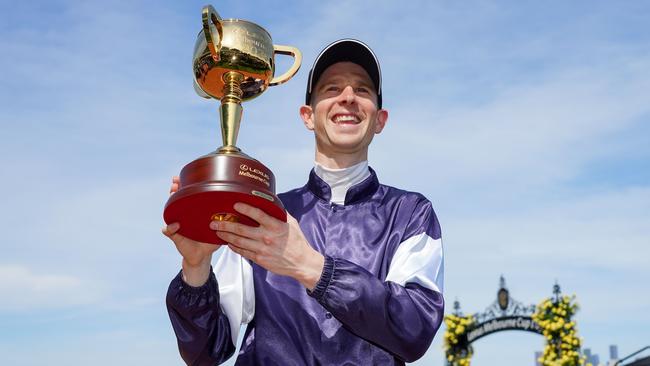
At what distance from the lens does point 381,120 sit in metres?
4.34

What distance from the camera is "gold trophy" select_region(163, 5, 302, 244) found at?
3086 millimetres

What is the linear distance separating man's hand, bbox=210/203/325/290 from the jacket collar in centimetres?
87

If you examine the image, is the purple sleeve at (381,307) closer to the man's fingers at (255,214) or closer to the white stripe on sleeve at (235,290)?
the man's fingers at (255,214)

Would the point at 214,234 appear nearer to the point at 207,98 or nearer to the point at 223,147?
the point at 223,147

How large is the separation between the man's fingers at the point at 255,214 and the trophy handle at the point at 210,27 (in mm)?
872

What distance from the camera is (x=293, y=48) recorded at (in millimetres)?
4074

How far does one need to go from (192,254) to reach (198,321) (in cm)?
34

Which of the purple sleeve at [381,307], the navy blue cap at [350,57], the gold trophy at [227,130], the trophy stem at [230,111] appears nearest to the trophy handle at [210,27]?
the gold trophy at [227,130]

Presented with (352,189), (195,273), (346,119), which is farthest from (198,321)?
(346,119)

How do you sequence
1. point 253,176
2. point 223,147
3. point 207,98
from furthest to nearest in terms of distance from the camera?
point 207,98 → point 223,147 → point 253,176

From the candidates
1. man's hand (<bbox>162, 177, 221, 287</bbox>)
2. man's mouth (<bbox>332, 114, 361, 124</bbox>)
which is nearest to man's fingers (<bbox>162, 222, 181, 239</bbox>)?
man's hand (<bbox>162, 177, 221, 287</bbox>)

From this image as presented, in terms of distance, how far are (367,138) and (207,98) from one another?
93 centimetres

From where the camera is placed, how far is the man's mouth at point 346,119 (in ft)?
13.0

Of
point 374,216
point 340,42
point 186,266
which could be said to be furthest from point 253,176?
point 340,42
